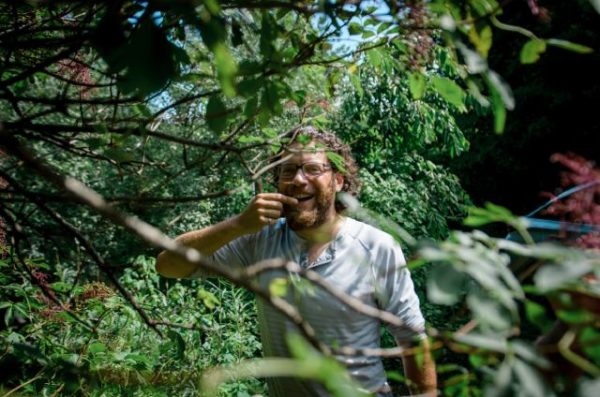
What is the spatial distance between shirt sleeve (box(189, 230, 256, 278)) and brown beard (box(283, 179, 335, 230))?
0.18 metres

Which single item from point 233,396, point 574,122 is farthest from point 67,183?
point 574,122

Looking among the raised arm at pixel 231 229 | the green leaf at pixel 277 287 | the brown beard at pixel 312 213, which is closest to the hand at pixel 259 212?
the raised arm at pixel 231 229

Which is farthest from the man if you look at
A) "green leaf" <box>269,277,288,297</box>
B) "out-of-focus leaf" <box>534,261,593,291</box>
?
"out-of-focus leaf" <box>534,261,593,291</box>

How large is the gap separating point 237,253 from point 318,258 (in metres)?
0.32

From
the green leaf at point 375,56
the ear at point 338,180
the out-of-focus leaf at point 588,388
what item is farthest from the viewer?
the ear at point 338,180

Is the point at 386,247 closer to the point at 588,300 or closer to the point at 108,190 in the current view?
Answer: the point at 588,300

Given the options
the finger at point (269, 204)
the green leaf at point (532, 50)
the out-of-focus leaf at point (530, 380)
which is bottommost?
the out-of-focus leaf at point (530, 380)

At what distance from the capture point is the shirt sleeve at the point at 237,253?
186 centimetres

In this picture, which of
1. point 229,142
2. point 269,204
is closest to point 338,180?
point 269,204

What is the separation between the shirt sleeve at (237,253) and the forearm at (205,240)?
145mm

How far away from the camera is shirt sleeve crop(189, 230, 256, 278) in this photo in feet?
6.11

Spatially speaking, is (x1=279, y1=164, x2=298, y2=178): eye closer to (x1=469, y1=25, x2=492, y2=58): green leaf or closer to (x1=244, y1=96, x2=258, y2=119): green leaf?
(x1=244, y1=96, x2=258, y2=119): green leaf

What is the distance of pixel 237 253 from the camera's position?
1.90 m

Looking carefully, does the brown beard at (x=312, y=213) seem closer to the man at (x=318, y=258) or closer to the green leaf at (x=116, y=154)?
the man at (x=318, y=258)
